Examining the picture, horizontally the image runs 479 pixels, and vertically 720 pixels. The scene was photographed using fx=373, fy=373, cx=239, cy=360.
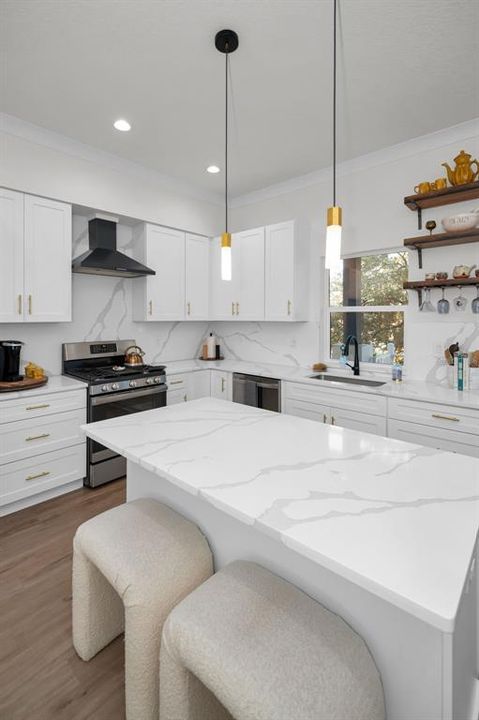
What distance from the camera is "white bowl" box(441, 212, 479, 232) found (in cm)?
267

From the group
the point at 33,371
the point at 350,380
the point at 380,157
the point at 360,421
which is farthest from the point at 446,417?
the point at 33,371

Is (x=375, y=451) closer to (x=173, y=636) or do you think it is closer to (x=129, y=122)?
(x=173, y=636)

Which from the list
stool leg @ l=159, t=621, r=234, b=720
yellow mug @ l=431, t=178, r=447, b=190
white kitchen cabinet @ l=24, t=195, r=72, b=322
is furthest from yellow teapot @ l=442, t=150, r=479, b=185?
stool leg @ l=159, t=621, r=234, b=720

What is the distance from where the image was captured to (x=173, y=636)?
1093 mm

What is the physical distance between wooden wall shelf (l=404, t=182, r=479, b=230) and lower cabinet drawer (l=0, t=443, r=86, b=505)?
336 centimetres

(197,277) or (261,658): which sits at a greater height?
(197,277)

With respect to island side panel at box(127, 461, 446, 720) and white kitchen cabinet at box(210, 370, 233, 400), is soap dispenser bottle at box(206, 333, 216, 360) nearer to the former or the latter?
white kitchen cabinet at box(210, 370, 233, 400)

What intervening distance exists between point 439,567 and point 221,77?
2742mm

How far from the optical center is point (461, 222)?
2.72 m

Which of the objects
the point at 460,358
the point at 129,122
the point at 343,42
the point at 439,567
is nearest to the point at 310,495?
the point at 439,567

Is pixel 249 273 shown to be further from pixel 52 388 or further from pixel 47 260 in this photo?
pixel 52 388

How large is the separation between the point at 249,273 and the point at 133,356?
152 cm

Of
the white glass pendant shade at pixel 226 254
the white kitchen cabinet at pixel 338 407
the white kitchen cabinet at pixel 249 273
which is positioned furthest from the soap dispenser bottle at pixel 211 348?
the white glass pendant shade at pixel 226 254

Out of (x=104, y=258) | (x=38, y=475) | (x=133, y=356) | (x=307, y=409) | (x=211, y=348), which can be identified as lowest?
(x=38, y=475)
